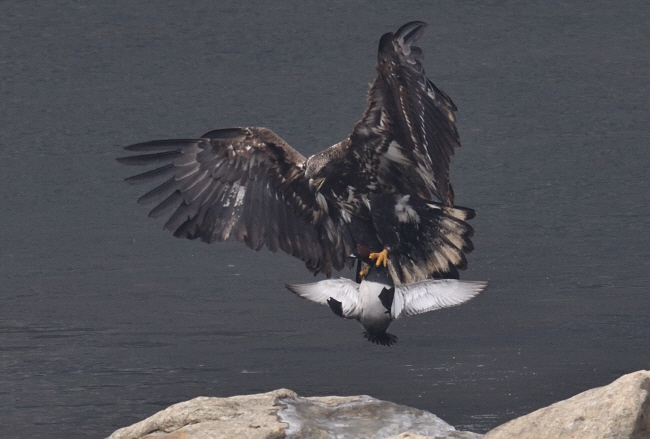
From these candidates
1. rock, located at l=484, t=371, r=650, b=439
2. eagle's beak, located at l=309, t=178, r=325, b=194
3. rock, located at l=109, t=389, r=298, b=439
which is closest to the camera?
rock, located at l=484, t=371, r=650, b=439

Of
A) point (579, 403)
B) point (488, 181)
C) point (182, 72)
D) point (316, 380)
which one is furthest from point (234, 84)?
point (579, 403)

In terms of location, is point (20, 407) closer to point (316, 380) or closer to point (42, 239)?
point (316, 380)

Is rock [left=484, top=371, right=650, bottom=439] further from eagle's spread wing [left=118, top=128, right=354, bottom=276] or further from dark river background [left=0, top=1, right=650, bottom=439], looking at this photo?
eagle's spread wing [left=118, top=128, right=354, bottom=276]

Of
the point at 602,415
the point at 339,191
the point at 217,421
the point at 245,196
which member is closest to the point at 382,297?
the point at 339,191

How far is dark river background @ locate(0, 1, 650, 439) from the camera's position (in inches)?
286

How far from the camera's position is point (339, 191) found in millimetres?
7023

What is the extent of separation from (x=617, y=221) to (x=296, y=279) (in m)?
2.92

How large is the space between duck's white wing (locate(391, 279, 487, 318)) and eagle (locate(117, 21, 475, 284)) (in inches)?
11.2

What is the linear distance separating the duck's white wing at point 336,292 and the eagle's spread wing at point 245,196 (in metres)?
0.55

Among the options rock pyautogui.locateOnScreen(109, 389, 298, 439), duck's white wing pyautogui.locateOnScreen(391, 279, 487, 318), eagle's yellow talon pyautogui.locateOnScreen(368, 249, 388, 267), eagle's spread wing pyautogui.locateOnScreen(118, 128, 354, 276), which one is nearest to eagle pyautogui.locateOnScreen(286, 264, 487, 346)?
duck's white wing pyautogui.locateOnScreen(391, 279, 487, 318)

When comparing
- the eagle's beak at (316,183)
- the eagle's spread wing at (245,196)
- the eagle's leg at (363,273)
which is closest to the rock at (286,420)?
the eagle's leg at (363,273)

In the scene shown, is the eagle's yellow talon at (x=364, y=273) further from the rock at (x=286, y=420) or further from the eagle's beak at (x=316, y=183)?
the rock at (x=286, y=420)

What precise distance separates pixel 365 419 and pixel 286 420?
0.45 meters

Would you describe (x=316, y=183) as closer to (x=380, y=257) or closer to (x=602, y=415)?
(x=380, y=257)
